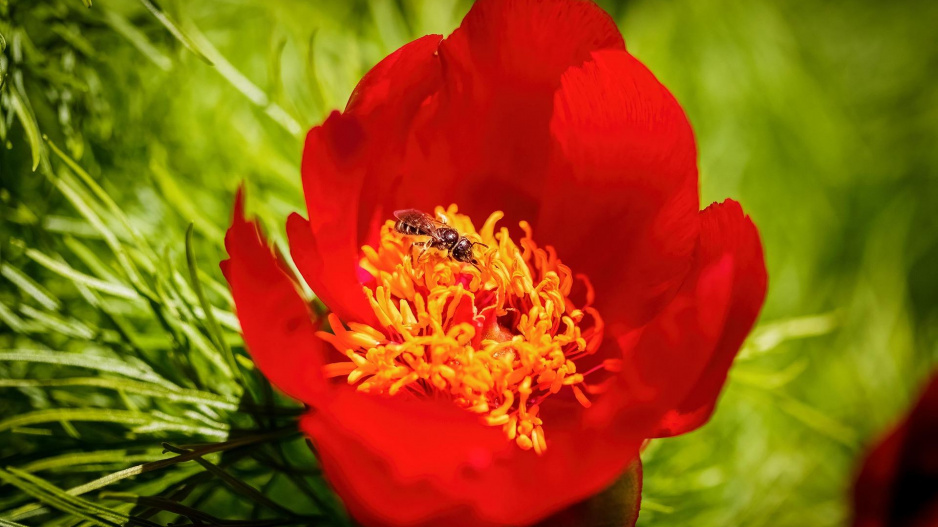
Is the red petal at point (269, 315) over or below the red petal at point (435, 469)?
over

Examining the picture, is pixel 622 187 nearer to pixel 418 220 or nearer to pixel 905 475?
pixel 418 220

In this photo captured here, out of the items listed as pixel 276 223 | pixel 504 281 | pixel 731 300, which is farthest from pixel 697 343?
pixel 276 223

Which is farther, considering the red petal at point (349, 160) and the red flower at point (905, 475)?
the red flower at point (905, 475)

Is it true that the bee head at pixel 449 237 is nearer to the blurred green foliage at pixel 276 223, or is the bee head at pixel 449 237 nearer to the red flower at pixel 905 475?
the blurred green foliage at pixel 276 223

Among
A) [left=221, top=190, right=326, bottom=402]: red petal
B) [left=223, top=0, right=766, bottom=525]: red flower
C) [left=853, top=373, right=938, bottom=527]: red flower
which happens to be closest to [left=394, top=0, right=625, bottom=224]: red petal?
[left=223, top=0, right=766, bottom=525]: red flower

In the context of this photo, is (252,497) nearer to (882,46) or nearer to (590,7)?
(590,7)

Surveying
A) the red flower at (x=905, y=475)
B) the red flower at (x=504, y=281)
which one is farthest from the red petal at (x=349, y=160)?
the red flower at (x=905, y=475)

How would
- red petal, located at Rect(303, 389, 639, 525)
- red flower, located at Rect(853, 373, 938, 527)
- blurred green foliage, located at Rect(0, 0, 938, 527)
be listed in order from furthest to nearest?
red flower, located at Rect(853, 373, 938, 527)
blurred green foliage, located at Rect(0, 0, 938, 527)
red petal, located at Rect(303, 389, 639, 525)

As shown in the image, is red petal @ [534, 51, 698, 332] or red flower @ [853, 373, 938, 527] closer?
red petal @ [534, 51, 698, 332]

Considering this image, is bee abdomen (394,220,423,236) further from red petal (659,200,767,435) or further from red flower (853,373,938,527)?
red flower (853,373,938,527)
